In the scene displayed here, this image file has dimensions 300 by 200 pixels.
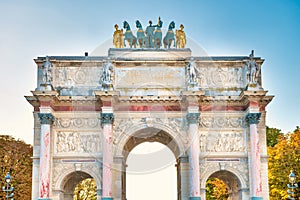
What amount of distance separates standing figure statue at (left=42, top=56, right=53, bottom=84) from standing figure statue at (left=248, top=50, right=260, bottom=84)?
9.97 meters

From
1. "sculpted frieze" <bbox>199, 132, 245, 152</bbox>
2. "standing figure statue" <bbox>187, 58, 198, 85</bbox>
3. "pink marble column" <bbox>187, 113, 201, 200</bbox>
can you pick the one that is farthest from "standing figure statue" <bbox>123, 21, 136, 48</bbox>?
"sculpted frieze" <bbox>199, 132, 245, 152</bbox>

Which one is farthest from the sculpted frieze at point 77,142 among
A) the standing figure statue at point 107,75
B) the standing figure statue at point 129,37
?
the standing figure statue at point 129,37

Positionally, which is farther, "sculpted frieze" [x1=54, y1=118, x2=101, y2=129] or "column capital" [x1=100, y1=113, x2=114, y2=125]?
"sculpted frieze" [x1=54, y1=118, x2=101, y2=129]

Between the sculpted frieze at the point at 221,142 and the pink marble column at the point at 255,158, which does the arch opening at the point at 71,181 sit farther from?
the pink marble column at the point at 255,158

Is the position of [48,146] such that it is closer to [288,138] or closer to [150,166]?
[150,166]

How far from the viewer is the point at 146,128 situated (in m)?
28.9

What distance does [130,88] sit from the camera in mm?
28922

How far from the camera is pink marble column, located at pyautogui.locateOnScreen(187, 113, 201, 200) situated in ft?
89.2

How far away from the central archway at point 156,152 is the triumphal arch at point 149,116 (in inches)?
13.4

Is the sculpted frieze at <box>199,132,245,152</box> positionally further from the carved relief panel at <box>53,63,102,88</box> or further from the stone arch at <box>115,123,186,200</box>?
the carved relief panel at <box>53,63,102,88</box>

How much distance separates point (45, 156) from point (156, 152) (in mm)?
8952

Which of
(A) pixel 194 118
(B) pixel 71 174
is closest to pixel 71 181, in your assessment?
(B) pixel 71 174

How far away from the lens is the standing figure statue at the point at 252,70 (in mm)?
28719

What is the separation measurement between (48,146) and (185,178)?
6.88m
